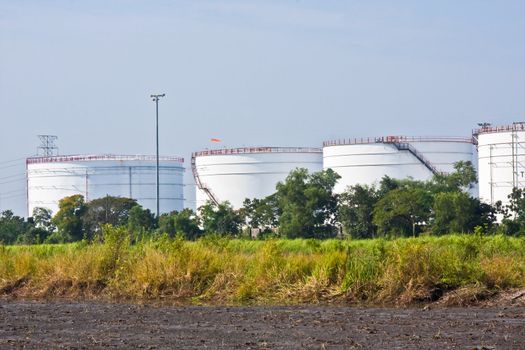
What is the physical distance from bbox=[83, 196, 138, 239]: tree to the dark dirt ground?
50.8 meters

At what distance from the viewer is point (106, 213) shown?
72375 mm

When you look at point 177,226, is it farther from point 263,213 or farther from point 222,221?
point 263,213

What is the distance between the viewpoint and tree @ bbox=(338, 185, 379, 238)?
59.1 metres

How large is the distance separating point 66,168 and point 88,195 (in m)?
3.43

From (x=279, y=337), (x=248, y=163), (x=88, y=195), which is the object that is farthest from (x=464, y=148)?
(x=279, y=337)

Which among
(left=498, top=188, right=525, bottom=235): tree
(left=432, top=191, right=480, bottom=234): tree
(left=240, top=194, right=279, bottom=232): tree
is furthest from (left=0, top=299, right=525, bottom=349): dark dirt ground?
(left=240, top=194, right=279, bottom=232): tree

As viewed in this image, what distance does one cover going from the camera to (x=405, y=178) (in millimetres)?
76938

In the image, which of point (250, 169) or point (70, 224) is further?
point (250, 169)

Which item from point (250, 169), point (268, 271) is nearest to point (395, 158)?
point (250, 169)

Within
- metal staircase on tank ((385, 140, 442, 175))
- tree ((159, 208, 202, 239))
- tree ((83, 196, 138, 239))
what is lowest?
tree ((159, 208, 202, 239))

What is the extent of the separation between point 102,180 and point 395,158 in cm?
2980

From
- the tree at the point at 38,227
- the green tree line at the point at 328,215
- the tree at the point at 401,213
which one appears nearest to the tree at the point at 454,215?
the green tree line at the point at 328,215

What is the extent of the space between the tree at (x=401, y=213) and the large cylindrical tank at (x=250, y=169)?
2883 centimetres

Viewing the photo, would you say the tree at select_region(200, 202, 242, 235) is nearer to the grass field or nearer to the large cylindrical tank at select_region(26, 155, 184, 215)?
the large cylindrical tank at select_region(26, 155, 184, 215)
